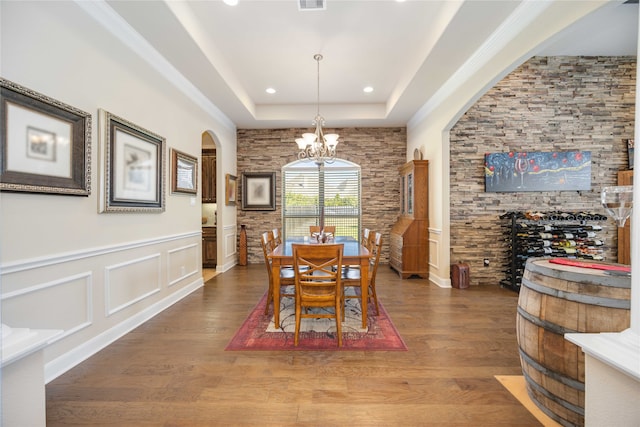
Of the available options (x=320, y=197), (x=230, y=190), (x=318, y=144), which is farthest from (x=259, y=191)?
(x=318, y=144)

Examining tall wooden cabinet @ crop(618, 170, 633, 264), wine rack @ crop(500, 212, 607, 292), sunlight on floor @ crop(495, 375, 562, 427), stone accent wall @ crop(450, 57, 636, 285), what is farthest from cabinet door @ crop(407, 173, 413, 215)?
sunlight on floor @ crop(495, 375, 562, 427)

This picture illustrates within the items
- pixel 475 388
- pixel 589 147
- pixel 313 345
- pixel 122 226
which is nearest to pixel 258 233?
pixel 122 226

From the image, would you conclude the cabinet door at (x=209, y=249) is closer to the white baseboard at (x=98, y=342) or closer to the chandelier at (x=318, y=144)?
the white baseboard at (x=98, y=342)

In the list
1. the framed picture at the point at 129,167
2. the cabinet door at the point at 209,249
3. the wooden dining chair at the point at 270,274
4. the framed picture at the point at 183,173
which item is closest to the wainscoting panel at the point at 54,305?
the framed picture at the point at 129,167

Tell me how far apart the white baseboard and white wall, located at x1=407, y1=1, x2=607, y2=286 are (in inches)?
152

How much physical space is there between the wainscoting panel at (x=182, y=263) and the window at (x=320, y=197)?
7.67 ft

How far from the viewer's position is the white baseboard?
1977mm

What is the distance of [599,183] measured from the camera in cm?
432

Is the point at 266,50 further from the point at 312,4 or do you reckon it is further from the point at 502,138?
the point at 502,138

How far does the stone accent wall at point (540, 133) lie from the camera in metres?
4.30

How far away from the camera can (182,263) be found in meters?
3.81

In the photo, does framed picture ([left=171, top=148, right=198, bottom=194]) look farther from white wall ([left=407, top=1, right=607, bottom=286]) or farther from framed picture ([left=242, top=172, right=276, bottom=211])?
white wall ([left=407, top=1, right=607, bottom=286])

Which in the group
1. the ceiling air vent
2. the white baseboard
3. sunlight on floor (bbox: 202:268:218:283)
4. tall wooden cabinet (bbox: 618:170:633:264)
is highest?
the ceiling air vent

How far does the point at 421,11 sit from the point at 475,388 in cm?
325
